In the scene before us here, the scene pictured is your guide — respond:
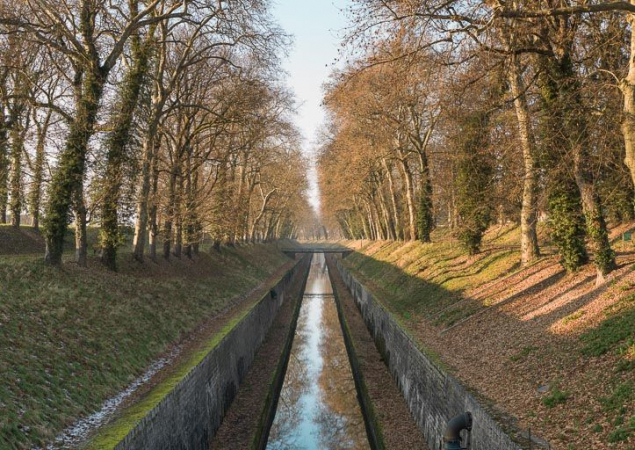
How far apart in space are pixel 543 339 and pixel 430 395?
2880 millimetres

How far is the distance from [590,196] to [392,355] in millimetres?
7647

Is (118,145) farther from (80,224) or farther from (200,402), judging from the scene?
(200,402)

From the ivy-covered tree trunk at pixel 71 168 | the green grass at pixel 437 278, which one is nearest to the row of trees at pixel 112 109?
the ivy-covered tree trunk at pixel 71 168

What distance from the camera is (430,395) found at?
10.6 m

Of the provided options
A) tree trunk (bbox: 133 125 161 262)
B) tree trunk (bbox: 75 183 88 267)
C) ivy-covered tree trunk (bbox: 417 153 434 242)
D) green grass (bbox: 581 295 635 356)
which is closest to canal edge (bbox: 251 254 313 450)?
green grass (bbox: 581 295 635 356)

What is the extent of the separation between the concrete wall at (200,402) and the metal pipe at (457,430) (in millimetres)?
4904

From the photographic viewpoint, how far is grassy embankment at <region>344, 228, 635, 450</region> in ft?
23.7

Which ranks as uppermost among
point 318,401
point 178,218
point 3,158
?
point 3,158

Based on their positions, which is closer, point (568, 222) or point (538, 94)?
point (568, 222)

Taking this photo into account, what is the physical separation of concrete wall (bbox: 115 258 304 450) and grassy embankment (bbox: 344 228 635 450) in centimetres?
562

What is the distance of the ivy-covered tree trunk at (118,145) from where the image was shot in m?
17.5

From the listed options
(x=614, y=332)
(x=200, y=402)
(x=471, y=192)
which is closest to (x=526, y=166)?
(x=471, y=192)

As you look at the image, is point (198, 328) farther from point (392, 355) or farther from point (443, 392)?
point (443, 392)

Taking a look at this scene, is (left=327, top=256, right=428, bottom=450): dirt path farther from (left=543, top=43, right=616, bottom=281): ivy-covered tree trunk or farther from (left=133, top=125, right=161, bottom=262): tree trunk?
(left=133, top=125, right=161, bottom=262): tree trunk
